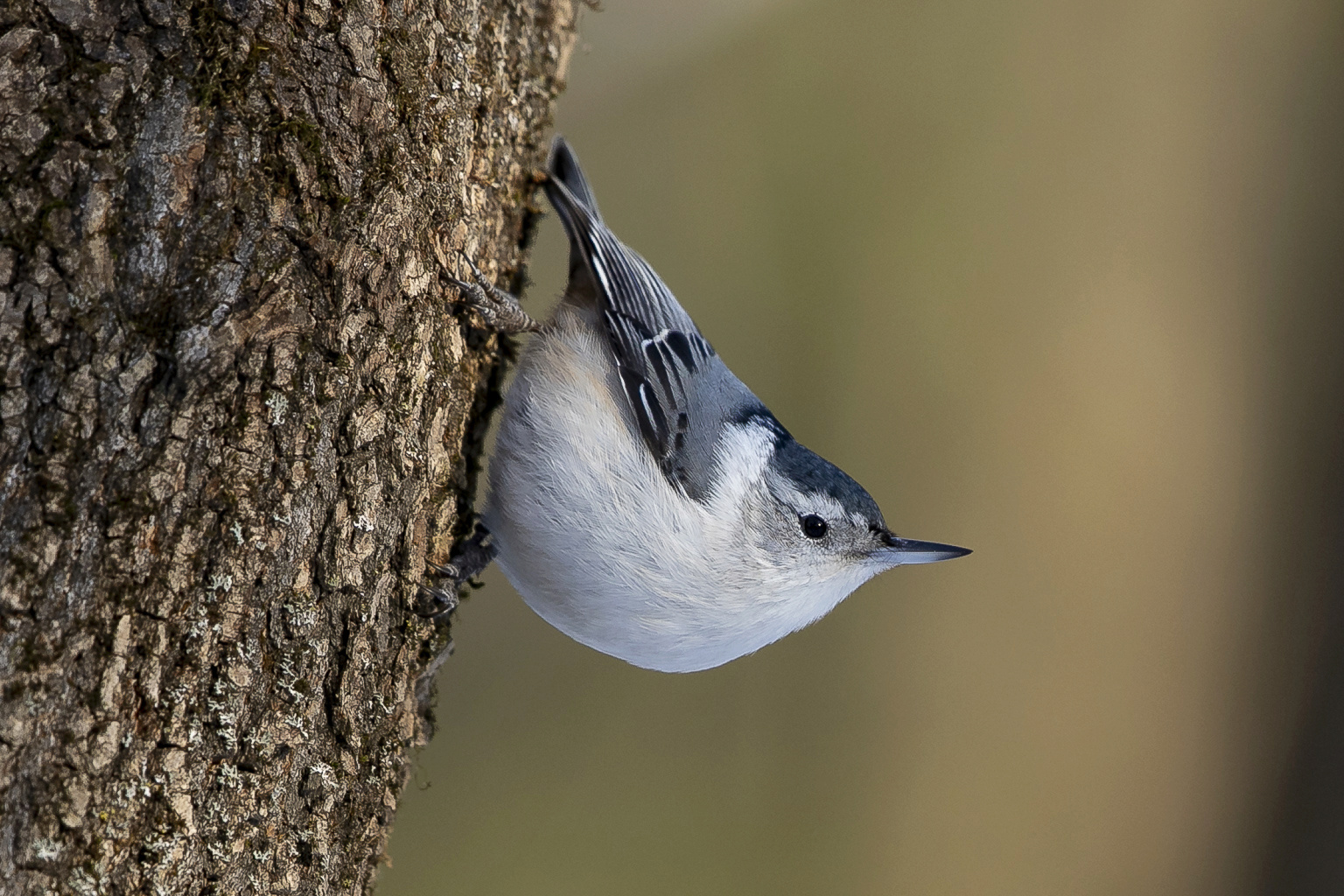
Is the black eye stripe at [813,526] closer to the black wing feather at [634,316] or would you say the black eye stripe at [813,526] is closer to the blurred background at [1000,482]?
the black wing feather at [634,316]

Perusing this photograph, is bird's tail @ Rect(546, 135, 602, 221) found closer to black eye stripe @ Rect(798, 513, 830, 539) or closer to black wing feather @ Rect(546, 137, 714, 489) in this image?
black wing feather @ Rect(546, 137, 714, 489)

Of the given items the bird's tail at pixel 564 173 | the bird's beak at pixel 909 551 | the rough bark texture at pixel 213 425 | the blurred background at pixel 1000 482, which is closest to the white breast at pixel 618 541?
the bird's beak at pixel 909 551

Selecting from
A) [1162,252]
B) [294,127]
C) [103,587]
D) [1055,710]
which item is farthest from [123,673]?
[1162,252]

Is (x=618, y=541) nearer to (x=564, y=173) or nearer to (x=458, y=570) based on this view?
(x=458, y=570)

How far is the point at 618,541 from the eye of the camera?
1912mm

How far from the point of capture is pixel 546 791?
358 centimetres

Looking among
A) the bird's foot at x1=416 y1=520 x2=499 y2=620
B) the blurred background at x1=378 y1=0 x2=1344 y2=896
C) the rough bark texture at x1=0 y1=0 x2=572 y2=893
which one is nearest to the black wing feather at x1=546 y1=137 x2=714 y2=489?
the bird's foot at x1=416 y1=520 x2=499 y2=620

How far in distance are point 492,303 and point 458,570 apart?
0.59 meters

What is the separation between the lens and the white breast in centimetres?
192

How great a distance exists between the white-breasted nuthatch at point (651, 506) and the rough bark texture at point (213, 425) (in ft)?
1.06

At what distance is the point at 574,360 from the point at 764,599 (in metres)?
0.75

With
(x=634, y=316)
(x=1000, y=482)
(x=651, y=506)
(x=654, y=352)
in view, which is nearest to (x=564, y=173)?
(x=634, y=316)

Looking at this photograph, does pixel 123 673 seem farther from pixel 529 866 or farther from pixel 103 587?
pixel 529 866

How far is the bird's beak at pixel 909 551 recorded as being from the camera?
2.13 m
